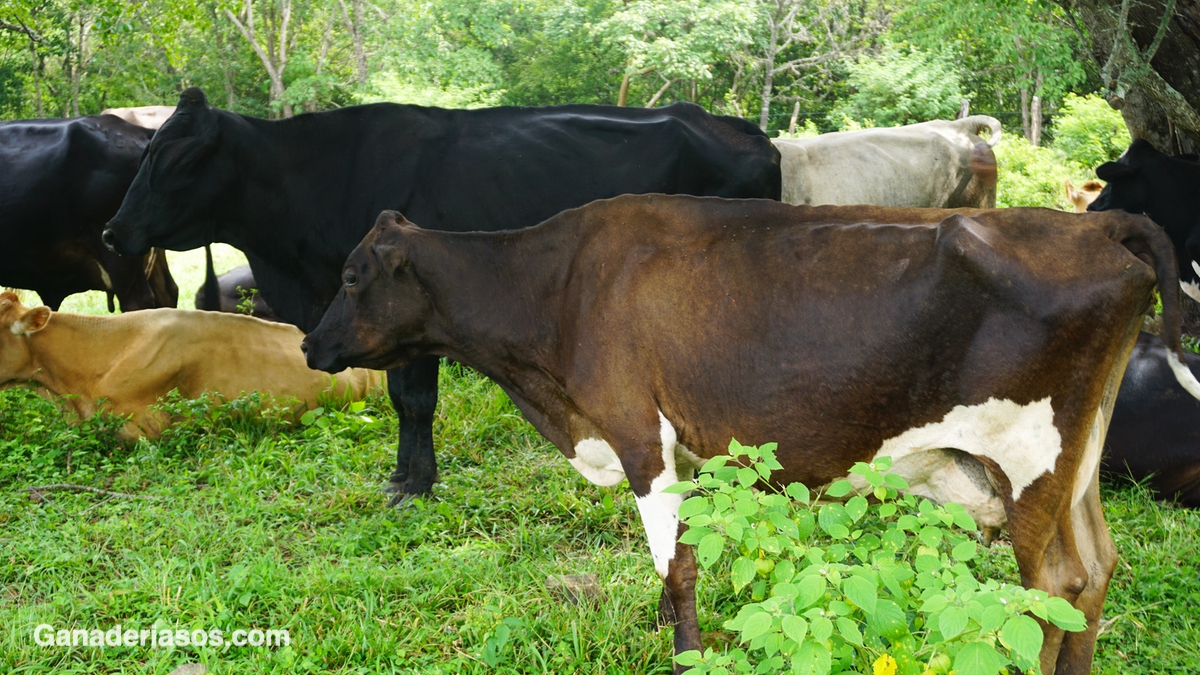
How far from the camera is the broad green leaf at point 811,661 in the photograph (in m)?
2.27

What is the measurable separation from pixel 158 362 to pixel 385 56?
20.8 metres

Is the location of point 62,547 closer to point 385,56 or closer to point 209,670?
point 209,670

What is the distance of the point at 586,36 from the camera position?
2483 centimetres

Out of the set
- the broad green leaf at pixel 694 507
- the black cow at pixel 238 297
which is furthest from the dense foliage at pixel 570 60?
the broad green leaf at pixel 694 507

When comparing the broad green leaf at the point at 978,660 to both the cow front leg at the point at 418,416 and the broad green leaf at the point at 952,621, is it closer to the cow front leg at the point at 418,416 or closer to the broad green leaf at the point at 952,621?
the broad green leaf at the point at 952,621

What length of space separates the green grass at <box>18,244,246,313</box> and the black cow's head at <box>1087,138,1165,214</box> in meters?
6.73

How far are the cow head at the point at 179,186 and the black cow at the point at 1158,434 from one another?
15.9 ft

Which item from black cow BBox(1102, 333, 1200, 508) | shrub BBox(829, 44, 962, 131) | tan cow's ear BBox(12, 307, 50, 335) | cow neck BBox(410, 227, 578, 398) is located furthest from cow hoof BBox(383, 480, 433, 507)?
shrub BBox(829, 44, 962, 131)

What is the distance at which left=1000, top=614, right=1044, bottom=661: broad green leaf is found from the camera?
2105mm

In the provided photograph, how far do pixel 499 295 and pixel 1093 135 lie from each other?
14714mm

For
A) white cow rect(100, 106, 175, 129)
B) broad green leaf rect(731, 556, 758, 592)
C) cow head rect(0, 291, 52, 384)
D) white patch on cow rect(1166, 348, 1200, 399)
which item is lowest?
white cow rect(100, 106, 175, 129)

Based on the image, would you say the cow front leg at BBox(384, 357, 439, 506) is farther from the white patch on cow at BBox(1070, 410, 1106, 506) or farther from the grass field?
the white patch on cow at BBox(1070, 410, 1106, 506)

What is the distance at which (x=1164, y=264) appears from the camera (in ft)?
9.75

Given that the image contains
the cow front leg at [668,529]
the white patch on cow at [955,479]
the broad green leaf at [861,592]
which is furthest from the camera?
the cow front leg at [668,529]
